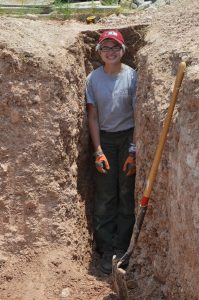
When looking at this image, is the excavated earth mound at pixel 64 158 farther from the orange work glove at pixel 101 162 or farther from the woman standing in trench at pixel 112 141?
the orange work glove at pixel 101 162

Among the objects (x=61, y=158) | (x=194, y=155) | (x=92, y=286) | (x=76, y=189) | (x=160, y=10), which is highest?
(x=160, y=10)

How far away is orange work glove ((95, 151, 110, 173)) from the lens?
5348 millimetres

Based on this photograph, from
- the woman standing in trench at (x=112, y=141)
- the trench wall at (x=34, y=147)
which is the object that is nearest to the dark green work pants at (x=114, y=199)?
the woman standing in trench at (x=112, y=141)

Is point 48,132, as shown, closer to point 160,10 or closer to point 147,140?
point 147,140

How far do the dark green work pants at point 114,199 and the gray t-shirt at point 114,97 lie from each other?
3.9 inches

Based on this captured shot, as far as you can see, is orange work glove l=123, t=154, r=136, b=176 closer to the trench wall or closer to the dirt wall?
the dirt wall

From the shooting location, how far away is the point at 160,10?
6.51 meters

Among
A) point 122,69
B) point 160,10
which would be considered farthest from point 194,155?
point 160,10

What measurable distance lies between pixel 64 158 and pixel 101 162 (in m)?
0.35

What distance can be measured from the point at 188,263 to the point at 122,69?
207 cm

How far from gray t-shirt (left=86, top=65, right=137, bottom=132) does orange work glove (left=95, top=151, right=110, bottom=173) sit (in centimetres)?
26

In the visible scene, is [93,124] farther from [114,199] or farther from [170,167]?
[170,167]

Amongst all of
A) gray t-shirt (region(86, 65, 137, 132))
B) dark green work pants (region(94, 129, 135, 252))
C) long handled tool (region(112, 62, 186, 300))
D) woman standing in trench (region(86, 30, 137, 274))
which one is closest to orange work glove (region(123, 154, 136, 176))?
woman standing in trench (region(86, 30, 137, 274))


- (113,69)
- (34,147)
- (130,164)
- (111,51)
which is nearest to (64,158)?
(34,147)
